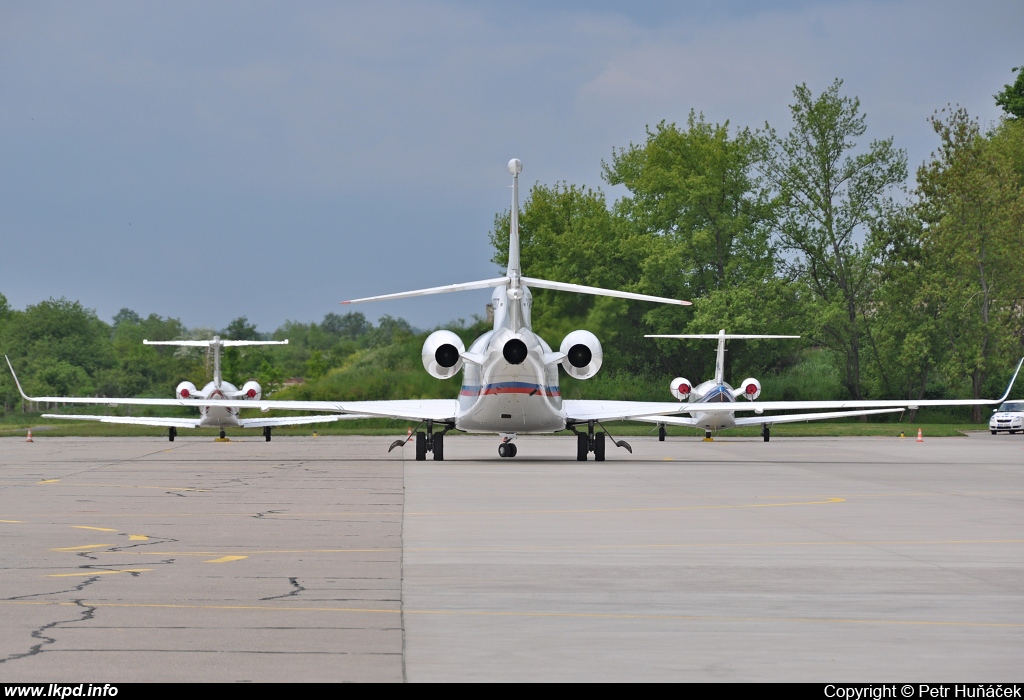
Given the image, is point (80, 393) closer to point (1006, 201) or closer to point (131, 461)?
point (131, 461)

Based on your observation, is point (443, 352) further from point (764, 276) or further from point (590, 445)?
point (764, 276)

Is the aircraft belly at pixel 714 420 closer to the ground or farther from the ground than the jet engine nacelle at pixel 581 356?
closer to the ground

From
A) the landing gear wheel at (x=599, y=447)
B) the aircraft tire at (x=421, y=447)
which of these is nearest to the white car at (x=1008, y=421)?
the landing gear wheel at (x=599, y=447)

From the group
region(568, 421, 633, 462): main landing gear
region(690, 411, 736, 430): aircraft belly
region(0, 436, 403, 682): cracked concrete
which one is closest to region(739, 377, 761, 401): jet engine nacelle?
region(690, 411, 736, 430): aircraft belly

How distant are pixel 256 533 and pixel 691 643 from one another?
827 centimetres

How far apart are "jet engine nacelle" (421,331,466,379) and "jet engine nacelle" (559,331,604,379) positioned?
9.60 ft

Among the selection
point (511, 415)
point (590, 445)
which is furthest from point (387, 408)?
point (590, 445)

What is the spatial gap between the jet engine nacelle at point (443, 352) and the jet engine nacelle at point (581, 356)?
9.60ft

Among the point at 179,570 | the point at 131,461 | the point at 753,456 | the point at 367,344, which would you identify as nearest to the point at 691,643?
the point at 179,570

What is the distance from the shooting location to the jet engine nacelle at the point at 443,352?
33188 millimetres

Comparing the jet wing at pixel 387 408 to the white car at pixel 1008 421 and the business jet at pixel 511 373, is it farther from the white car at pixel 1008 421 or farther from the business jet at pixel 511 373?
the white car at pixel 1008 421

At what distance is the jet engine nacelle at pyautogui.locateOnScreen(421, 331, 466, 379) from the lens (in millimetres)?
33188

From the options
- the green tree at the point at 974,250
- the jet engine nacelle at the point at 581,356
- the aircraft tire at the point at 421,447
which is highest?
the green tree at the point at 974,250

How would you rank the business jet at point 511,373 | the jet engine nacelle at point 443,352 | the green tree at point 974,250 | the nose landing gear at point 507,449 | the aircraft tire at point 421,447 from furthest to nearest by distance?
the green tree at point 974,250, the nose landing gear at point 507,449, the aircraft tire at point 421,447, the jet engine nacelle at point 443,352, the business jet at point 511,373
